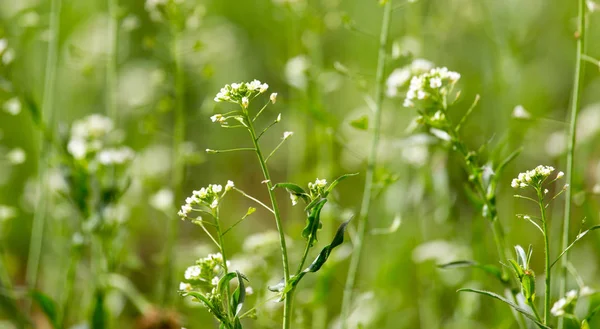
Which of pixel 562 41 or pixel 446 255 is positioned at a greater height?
pixel 562 41

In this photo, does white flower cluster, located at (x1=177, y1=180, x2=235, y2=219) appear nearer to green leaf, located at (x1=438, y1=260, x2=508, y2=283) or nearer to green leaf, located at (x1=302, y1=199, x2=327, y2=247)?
green leaf, located at (x1=302, y1=199, x2=327, y2=247)

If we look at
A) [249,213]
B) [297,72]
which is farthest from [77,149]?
[249,213]

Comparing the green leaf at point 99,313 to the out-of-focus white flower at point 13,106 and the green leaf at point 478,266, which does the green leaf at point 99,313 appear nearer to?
the out-of-focus white flower at point 13,106

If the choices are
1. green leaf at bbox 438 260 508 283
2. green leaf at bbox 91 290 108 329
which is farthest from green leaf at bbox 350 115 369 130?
green leaf at bbox 91 290 108 329

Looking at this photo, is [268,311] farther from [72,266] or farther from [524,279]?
[524,279]

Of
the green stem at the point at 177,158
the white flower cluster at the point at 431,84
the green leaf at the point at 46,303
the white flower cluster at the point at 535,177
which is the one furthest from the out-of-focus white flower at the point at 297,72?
the white flower cluster at the point at 535,177

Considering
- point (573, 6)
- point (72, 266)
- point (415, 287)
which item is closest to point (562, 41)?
point (573, 6)
